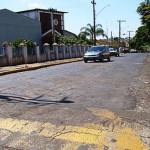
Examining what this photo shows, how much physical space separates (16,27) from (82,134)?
2747cm

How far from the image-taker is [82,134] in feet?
9.45

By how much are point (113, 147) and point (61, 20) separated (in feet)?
123

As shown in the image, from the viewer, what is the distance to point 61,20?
3781cm

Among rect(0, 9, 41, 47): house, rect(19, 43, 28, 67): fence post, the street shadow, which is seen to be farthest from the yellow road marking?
rect(0, 9, 41, 47): house

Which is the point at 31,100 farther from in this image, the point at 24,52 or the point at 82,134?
the point at 24,52

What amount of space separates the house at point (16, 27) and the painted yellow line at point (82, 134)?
24.1 metres

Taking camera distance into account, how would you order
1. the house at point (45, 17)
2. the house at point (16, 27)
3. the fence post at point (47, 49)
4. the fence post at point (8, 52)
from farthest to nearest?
the house at point (45, 17)
the house at point (16, 27)
the fence post at point (47, 49)
the fence post at point (8, 52)

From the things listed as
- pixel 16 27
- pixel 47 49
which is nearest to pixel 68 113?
pixel 47 49

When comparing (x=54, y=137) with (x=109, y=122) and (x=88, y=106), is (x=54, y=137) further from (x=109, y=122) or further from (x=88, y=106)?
(x=88, y=106)

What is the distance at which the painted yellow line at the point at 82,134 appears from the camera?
8.46 ft

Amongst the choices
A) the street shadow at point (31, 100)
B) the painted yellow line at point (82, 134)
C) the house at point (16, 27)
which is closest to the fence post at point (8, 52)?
the house at point (16, 27)

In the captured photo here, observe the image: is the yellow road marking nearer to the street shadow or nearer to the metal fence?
the street shadow

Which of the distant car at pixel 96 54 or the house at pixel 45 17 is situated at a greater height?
the house at pixel 45 17

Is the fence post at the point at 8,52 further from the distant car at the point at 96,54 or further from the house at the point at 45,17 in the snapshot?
the house at the point at 45,17
